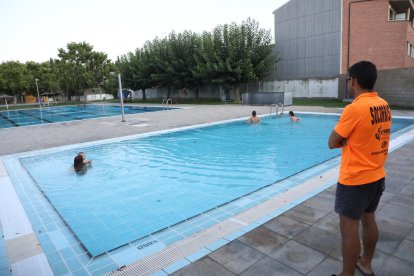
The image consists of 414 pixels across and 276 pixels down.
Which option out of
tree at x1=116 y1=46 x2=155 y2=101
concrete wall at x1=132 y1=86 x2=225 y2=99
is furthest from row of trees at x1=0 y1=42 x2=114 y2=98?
tree at x1=116 y1=46 x2=155 y2=101

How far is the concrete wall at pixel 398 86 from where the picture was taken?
17.4 m

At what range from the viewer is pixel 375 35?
25203 mm

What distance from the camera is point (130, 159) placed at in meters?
9.48

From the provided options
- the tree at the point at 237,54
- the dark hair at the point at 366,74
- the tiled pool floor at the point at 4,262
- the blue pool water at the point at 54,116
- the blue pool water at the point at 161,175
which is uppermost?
the tree at the point at 237,54

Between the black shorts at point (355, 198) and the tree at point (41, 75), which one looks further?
the tree at point (41, 75)

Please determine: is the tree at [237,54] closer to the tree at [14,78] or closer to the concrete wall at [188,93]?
the concrete wall at [188,93]

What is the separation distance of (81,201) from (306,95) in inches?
1009

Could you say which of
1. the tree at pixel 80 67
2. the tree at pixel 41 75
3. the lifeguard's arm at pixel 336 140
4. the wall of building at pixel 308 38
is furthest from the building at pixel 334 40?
the tree at pixel 41 75

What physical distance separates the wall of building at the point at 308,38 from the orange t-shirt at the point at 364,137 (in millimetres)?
27900

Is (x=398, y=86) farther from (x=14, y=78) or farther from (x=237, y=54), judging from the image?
(x=14, y=78)

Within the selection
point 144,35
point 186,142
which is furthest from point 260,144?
point 144,35

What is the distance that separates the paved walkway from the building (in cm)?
2168

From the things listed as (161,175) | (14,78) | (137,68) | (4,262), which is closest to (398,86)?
(161,175)

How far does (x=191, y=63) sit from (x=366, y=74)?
30536 millimetres
